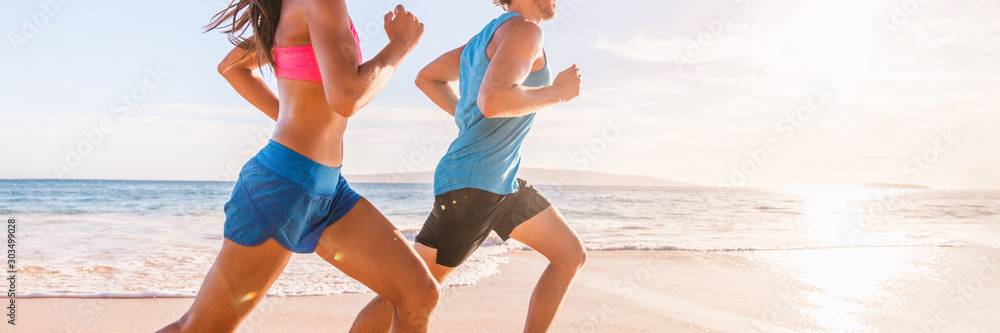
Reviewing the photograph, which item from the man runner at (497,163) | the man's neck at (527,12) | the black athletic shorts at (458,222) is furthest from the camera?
the man's neck at (527,12)

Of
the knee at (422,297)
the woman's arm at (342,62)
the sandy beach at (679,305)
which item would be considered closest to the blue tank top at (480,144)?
the knee at (422,297)

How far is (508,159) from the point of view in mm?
2195

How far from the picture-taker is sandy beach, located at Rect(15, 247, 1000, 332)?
11.3 feet

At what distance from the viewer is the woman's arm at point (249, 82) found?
6.41 feet

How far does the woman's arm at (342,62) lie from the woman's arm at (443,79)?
40.0 inches

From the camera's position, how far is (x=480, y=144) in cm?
212

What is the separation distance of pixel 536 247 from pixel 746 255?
4884mm

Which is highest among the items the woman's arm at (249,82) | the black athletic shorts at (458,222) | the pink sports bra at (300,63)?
the pink sports bra at (300,63)

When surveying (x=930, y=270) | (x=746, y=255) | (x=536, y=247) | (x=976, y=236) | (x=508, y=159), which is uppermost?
(x=508, y=159)

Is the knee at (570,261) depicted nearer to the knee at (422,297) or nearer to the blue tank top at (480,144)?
the blue tank top at (480,144)

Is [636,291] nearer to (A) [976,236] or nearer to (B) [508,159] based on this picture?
(B) [508,159]

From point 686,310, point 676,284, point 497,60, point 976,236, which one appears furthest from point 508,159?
point 976,236

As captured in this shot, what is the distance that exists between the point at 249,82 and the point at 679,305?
3.14 m

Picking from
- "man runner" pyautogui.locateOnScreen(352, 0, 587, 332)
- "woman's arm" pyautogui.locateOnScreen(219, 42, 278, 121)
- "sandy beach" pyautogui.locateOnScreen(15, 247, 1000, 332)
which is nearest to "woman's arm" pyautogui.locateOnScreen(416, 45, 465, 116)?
"man runner" pyautogui.locateOnScreen(352, 0, 587, 332)
